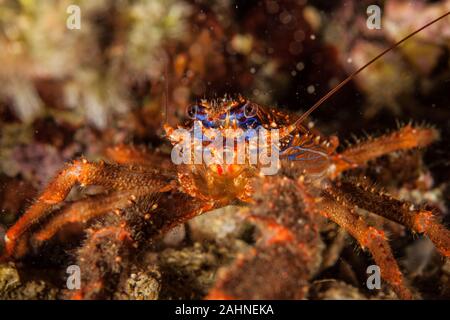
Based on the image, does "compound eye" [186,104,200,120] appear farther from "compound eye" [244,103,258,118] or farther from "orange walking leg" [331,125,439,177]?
"orange walking leg" [331,125,439,177]

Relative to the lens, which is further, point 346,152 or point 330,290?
point 346,152

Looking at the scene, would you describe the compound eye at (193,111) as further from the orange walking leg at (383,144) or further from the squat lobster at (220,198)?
the orange walking leg at (383,144)

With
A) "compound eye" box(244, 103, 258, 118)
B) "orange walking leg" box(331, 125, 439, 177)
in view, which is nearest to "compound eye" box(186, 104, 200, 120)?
"compound eye" box(244, 103, 258, 118)

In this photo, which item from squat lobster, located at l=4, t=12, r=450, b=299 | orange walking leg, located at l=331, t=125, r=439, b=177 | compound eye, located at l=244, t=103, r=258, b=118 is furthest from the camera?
orange walking leg, located at l=331, t=125, r=439, b=177

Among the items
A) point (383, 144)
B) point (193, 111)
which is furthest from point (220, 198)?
point (383, 144)

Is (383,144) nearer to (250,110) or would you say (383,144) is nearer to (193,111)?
(250,110)

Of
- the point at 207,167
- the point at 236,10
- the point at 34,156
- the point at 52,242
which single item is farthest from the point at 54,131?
the point at 236,10

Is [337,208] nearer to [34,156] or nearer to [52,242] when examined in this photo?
[52,242]

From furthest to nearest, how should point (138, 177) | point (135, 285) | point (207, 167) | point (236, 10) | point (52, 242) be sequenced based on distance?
point (236, 10), point (52, 242), point (138, 177), point (207, 167), point (135, 285)
